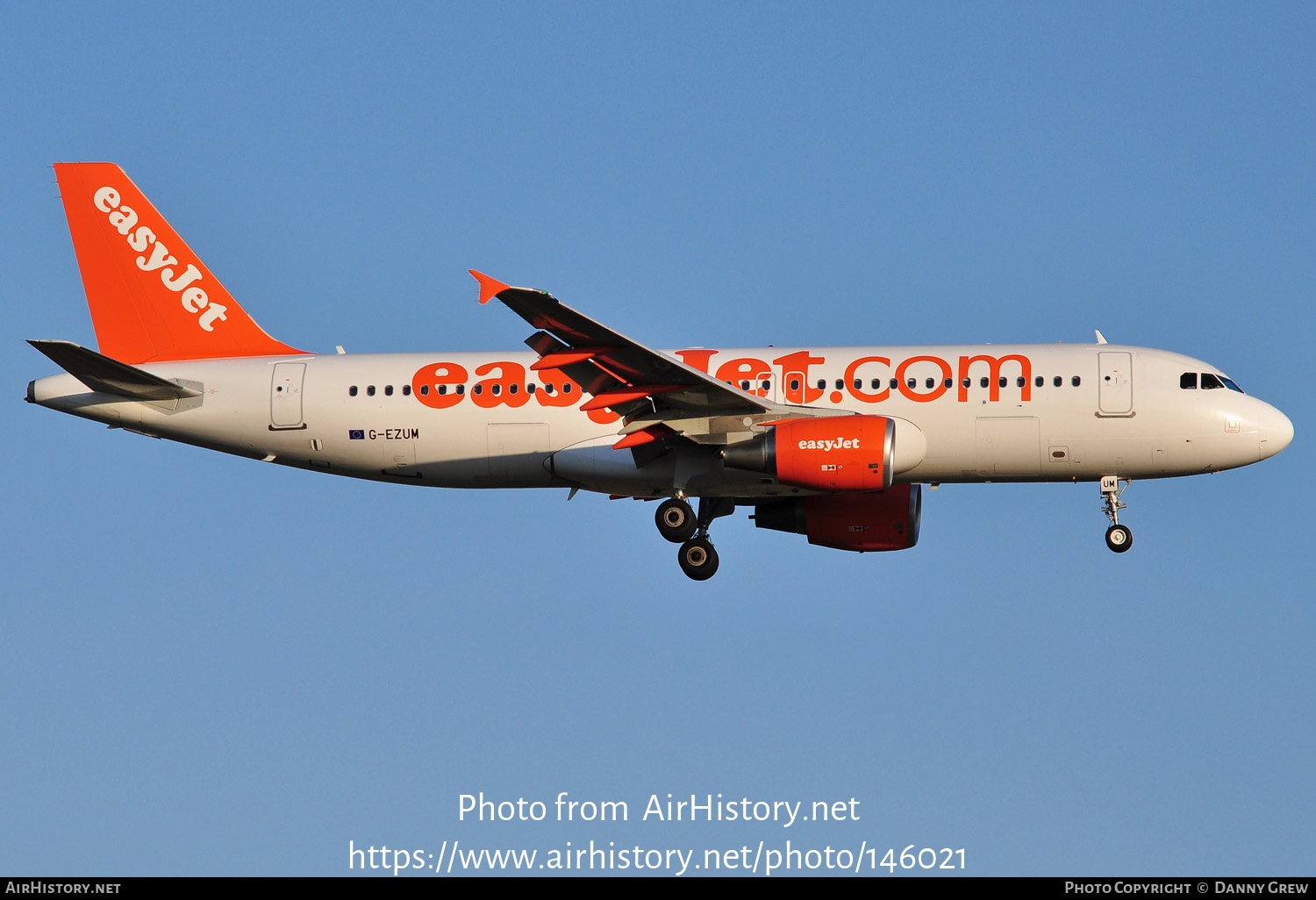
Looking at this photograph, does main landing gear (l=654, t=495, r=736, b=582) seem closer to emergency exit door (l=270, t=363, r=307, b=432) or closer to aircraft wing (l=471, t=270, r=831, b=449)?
aircraft wing (l=471, t=270, r=831, b=449)

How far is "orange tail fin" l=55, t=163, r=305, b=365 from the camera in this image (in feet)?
131

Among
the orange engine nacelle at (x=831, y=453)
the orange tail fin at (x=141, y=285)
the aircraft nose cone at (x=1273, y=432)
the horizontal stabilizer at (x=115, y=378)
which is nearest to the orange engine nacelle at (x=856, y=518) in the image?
the orange engine nacelle at (x=831, y=453)

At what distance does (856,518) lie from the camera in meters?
38.8

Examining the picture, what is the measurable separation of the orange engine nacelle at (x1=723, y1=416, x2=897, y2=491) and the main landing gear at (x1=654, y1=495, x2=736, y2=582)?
3.07 meters

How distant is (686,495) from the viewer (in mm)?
36562

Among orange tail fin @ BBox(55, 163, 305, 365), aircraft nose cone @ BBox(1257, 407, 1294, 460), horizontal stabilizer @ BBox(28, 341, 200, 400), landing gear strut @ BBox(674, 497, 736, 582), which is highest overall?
orange tail fin @ BBox(55, 163, 305, 365)

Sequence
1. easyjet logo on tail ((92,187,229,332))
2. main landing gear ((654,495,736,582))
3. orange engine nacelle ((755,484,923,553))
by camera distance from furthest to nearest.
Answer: easyjet logo on tail ((92,187,229,332)) < orange engine nacelle ((755,484,923,553)) < main landing gear ((654,495,736,582))

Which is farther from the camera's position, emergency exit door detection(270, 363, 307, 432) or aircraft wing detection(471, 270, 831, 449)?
emergency exit door detection(270, 363, 307, 432)

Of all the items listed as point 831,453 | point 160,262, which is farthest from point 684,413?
point 160,262

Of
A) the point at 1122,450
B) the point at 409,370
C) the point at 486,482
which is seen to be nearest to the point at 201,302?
the point at 409,370

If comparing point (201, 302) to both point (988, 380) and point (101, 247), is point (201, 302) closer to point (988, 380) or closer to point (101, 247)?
point (101, 247)

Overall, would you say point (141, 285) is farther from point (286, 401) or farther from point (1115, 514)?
point (1115, 514)

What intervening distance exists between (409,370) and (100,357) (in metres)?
6.84

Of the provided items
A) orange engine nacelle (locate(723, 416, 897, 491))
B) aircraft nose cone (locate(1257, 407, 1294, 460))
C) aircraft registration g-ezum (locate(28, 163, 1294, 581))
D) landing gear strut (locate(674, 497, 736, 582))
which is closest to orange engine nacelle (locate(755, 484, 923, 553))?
aircraft registration g-ezum (locate(28, 163, 1294, 581))
